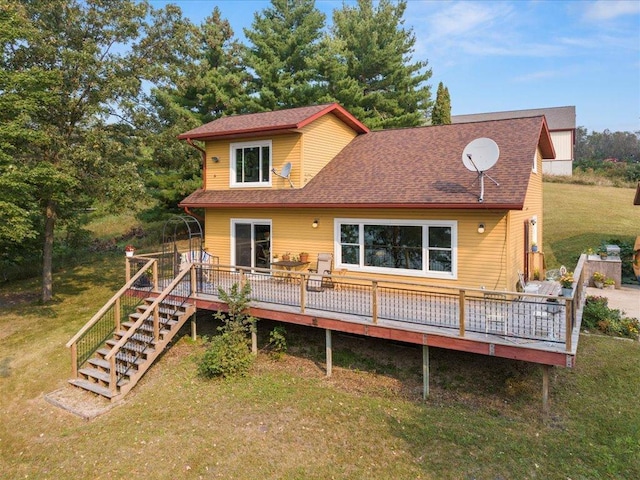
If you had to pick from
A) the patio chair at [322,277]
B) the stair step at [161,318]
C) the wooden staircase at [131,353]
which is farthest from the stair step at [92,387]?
the patio chair at [322,277]

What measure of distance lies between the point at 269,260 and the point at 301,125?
14.2ft

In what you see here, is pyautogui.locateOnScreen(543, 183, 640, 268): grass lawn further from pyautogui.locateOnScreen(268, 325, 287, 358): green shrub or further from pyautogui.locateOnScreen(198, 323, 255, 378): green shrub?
pyautogui.locateOnScreen(198, 323, 255, 378): green shrub

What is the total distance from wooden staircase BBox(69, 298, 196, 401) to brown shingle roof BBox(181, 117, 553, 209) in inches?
159

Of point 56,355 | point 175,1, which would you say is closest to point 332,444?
point 56,355

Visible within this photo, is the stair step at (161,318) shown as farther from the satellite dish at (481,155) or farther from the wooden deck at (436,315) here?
the satellite dish at (481,155)

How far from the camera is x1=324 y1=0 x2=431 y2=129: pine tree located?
27188mm

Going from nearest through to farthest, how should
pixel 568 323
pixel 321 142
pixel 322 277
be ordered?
pixel 568 323 → pixel 322 277 → pixel 321 142

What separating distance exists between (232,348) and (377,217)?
5061mm

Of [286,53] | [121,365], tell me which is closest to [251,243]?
[121,365]

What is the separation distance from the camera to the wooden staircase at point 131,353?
945 centimetres

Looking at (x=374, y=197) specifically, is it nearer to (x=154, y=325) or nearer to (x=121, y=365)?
(x=154, y=325)

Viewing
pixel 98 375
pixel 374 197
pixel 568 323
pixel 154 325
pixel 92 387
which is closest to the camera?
pixel 568 323

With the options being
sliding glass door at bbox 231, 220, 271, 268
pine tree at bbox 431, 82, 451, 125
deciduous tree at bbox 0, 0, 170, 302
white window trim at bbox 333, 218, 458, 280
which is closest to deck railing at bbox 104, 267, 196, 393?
sliding glass door at bbox 231, 220, 271, 268

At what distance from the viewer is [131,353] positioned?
10328 millimetres
